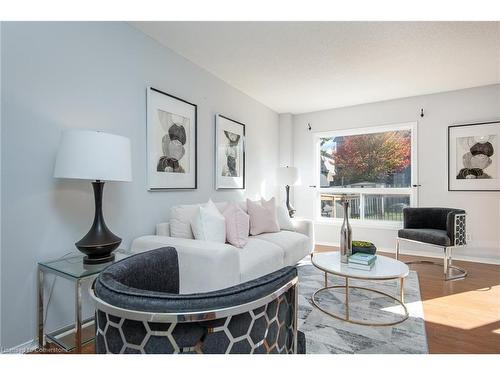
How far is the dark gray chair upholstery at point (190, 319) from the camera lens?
727 millimetres

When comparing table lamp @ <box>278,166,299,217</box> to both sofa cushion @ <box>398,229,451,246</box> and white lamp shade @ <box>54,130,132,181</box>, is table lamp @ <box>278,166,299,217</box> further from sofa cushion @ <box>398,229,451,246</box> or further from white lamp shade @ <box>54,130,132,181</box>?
white lamp shade @ <box>54,130,132,181</box>

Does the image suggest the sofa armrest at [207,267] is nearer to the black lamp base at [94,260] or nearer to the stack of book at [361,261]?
the black lamp base at [94,260]

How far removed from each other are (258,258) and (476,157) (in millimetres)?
3510

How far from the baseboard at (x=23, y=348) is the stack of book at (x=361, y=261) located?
222 cm

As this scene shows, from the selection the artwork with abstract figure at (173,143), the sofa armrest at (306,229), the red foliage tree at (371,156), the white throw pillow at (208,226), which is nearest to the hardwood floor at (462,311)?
the white throw pillow at (208,226)

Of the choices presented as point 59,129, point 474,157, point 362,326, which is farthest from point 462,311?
point 59,129

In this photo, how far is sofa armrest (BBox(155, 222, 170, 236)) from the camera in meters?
2.35

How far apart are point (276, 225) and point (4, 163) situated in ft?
8.36

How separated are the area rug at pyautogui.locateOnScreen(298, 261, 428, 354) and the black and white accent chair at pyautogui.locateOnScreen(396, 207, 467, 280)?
2.05ft

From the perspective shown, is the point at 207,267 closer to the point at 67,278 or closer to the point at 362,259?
the point at 67,278

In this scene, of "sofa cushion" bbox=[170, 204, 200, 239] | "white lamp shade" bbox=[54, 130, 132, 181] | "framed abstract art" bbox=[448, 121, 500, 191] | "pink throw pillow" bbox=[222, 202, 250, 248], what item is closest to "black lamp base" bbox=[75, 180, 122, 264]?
"white lamp shade" bbox=[54, 130, 132, 181]

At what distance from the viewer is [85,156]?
1521 mm
